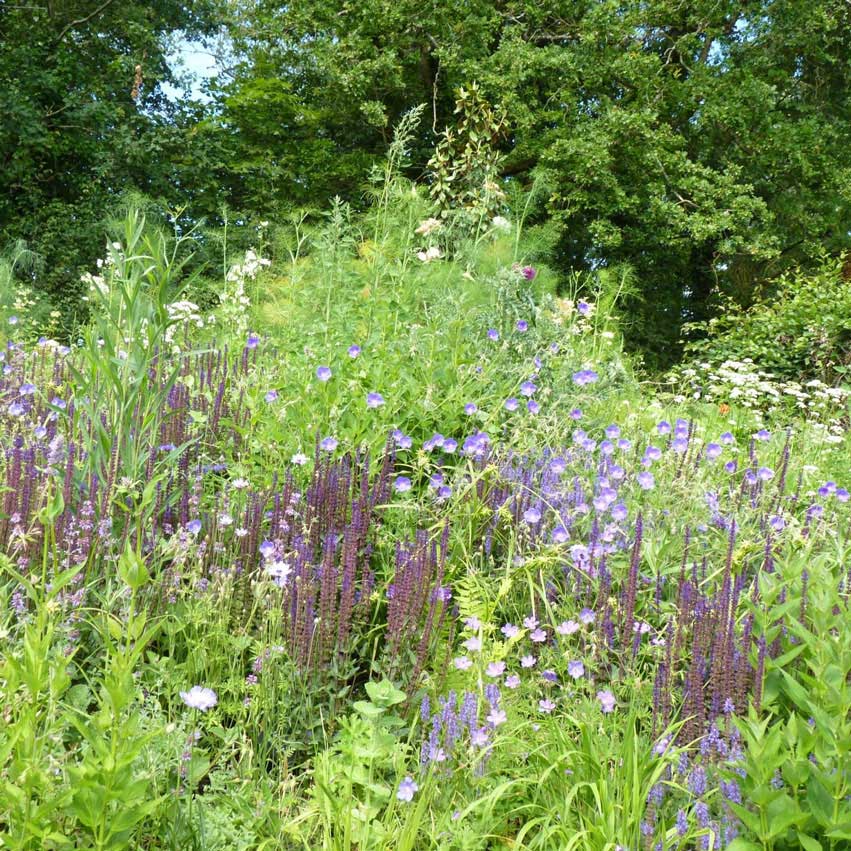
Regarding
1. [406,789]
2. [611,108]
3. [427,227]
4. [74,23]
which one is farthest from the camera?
[74,23]

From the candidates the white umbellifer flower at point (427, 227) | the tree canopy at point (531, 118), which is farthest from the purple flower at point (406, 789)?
the tree canopy at point (531, 118)

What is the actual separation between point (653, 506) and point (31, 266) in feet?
39.3

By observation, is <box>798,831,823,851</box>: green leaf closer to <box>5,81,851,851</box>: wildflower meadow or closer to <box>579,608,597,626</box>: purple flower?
<box>5,81,851,851</box>: wildflower meadow

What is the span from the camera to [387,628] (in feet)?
7.36

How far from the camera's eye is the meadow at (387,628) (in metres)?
1.60

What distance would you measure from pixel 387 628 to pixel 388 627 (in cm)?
18

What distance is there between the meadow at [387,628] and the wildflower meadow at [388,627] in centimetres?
1

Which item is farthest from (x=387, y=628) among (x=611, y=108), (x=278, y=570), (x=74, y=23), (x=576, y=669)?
(x=74, y=23)

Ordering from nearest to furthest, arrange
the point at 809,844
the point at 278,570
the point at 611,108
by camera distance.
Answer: the point at 809,844 → the point at 278,570 → the point at 611,108

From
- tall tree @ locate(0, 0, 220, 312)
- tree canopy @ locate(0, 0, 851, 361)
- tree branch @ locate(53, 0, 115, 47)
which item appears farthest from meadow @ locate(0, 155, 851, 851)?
tree branch @ locate(53, 0, 115, 47)

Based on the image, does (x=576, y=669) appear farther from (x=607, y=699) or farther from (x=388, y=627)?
(x=388, y=627)

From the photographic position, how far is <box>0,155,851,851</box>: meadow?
1.60 metres

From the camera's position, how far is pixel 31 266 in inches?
495

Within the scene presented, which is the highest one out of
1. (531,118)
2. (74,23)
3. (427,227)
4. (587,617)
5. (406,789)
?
(74,23)
